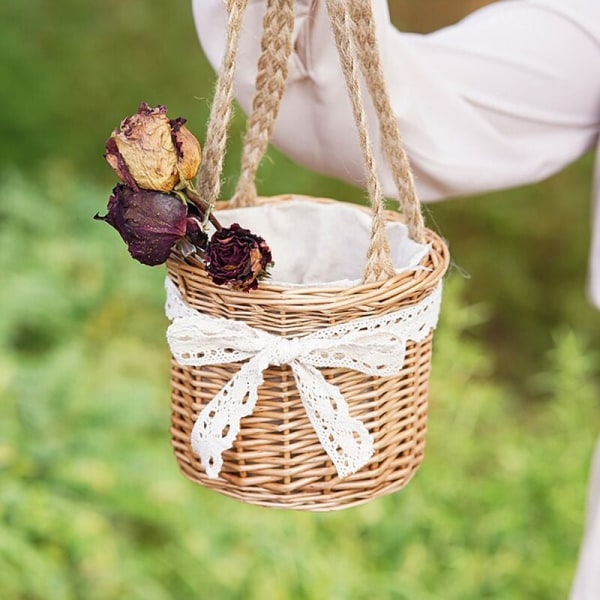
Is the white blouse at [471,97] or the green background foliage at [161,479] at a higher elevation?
the white blouse at [471,97]

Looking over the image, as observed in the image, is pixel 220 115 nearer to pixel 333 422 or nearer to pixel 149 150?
pixel 149 150

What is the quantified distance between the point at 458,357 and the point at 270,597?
26.9 inches

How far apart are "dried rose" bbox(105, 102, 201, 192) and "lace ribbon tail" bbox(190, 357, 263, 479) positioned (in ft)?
0.55

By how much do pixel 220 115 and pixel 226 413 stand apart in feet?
0.82

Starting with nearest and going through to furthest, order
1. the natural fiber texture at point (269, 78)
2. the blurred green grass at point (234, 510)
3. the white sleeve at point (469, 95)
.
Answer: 1. the natural fiber texture at point (269, 78)
2. the white sleeve at point (469, 95)
3. the blurred green grass at point (234, 510)

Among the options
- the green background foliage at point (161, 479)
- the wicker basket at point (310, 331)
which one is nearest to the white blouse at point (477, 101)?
the wicker basket at point (310, 331)

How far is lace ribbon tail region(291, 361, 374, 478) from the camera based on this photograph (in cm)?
84

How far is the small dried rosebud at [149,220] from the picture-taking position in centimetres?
77

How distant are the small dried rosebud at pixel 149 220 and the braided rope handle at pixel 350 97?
7 centimetres

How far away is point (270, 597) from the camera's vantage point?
5.86ft

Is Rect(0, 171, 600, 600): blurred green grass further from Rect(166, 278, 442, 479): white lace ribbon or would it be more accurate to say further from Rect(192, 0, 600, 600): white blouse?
Rect(166, 278, 442, 479): white lace ribbon

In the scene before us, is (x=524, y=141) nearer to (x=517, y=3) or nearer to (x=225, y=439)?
(x=517, y=3)

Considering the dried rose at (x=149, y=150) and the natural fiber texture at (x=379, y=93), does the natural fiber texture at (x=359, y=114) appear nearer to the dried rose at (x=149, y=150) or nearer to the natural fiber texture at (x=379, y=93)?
the natural fiber texture at (x=379, y=93)

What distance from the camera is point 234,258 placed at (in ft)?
2.56
